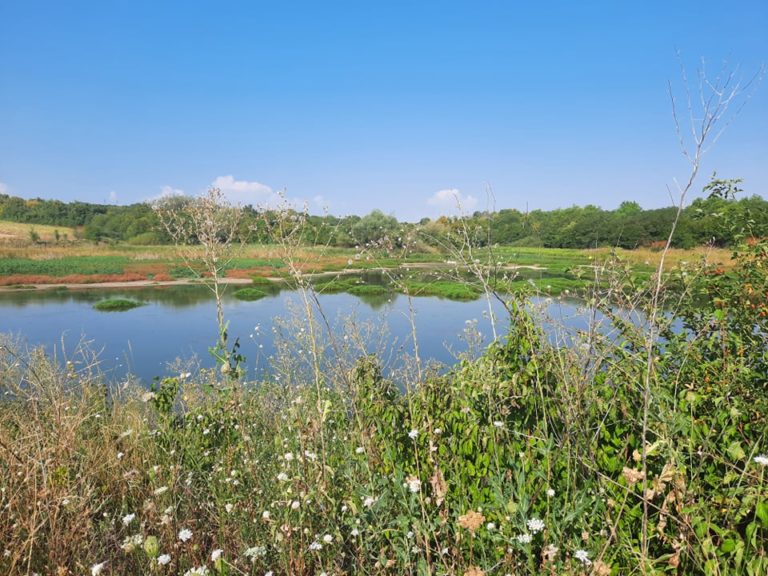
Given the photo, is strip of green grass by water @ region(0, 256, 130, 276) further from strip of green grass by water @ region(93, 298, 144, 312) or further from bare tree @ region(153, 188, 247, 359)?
bare tree @ region(153, 188, 247, 359)

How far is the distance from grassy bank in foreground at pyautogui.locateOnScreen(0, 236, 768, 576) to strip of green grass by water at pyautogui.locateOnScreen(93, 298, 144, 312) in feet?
71.5

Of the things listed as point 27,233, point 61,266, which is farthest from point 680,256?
point 27,233

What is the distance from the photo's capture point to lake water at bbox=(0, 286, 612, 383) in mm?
13336

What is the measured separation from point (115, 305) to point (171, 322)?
5.34 meters

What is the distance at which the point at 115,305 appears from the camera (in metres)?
22.7

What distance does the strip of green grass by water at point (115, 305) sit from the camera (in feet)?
72.8

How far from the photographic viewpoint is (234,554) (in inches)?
87.4

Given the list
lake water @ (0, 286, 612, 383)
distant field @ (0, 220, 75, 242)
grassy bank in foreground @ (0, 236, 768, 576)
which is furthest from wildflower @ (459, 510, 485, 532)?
distant field @ (0, 220, 75, 242)

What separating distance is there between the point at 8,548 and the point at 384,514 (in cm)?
176

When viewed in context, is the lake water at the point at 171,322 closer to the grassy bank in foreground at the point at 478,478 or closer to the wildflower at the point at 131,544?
the grassy bank in foreground at the point at 478,478

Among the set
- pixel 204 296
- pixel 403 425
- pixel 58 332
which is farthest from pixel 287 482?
pixel 204 296

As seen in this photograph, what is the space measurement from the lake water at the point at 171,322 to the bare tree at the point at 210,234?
693 centimetres

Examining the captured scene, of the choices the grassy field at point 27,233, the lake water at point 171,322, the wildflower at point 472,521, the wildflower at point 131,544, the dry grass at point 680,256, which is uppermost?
the grassy field at point 27,233

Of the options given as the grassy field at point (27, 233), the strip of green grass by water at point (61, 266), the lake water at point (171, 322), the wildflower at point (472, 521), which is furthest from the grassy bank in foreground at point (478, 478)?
the grassy field at point (27, 233)
